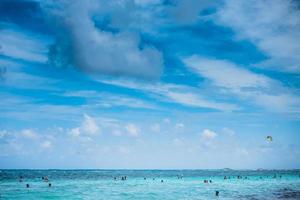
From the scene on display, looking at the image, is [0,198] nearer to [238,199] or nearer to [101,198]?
[101,198]

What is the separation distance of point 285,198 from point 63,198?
27.8m

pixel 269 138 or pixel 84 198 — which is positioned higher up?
pixel 269 138

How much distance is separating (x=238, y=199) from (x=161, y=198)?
993 cm

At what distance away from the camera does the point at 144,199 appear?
42.7 metres

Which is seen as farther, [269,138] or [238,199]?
[238,199]

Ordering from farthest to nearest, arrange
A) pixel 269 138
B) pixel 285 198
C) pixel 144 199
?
pixel 144 199 → pixel 285 198 → pixel 269 138

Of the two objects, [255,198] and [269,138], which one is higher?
[269,138]

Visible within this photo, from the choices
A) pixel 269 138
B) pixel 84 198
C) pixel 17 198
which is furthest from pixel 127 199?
pixel 269 138

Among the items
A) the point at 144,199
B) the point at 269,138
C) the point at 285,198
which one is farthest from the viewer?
the point at 144,199

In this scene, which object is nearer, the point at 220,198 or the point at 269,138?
the point at 269,138

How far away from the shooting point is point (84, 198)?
1693 inches

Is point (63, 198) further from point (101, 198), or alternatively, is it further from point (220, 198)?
point (220, 198)

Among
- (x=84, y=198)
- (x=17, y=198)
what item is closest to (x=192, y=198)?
(x=84, y=198)

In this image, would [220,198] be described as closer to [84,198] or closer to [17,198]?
[84,198]
